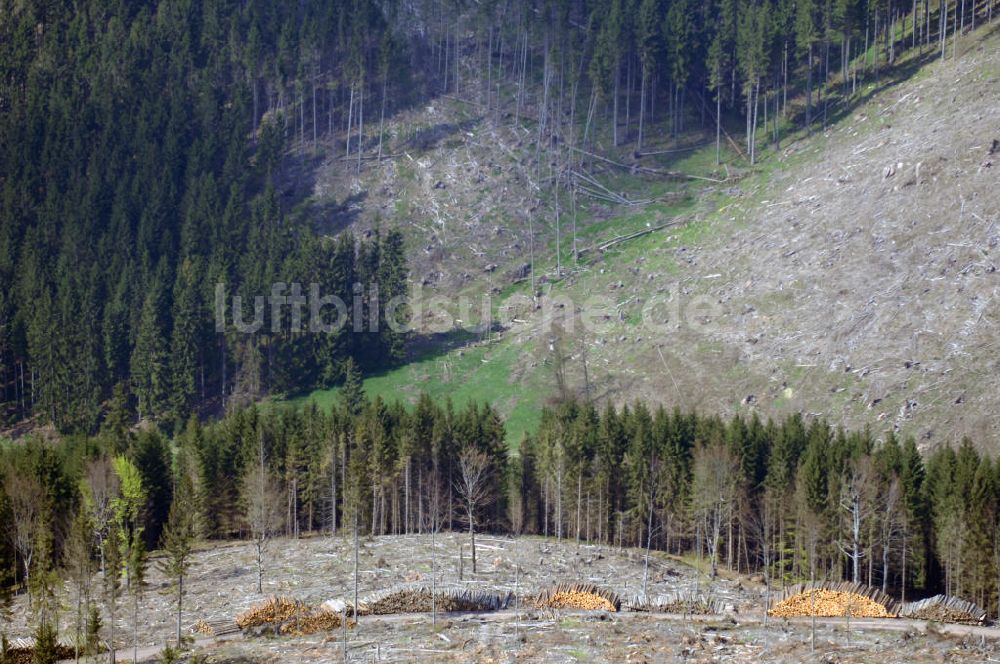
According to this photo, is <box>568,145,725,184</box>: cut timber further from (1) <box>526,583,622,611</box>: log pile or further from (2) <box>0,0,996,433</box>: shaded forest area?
(1) <box>526,583,622,611</box>: log pile

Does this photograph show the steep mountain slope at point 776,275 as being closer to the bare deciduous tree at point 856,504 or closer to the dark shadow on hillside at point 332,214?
the dark shadow on hillside at point 332,214

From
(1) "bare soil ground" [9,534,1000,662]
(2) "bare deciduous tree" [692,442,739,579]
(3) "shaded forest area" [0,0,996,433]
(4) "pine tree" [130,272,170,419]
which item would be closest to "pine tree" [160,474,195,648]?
(1) "bare soil ground" [9,534,1000,662]

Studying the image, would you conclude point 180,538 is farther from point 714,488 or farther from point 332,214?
point 332,214

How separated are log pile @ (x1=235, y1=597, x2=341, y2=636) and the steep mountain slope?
160 ft

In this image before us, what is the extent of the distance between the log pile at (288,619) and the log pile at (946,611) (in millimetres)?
33348

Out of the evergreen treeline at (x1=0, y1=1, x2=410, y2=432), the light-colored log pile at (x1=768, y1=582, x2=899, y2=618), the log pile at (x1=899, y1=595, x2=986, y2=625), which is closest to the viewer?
the light-colored log pile at (x1=768, y1=582, x2=899, y2=618)

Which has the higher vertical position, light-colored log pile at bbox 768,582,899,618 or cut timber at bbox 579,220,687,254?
cut timber at bbox 579,220,687,254

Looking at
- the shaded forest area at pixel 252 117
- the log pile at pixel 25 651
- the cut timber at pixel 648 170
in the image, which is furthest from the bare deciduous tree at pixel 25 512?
the cut timber at pixel 648 170

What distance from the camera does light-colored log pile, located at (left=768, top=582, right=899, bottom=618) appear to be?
6369 centimetres

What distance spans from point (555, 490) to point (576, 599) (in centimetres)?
2523

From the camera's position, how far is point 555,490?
3578 inches

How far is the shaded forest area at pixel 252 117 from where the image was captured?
5074 inches

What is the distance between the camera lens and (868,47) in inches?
5807

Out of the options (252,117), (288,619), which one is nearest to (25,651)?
(288,619)
